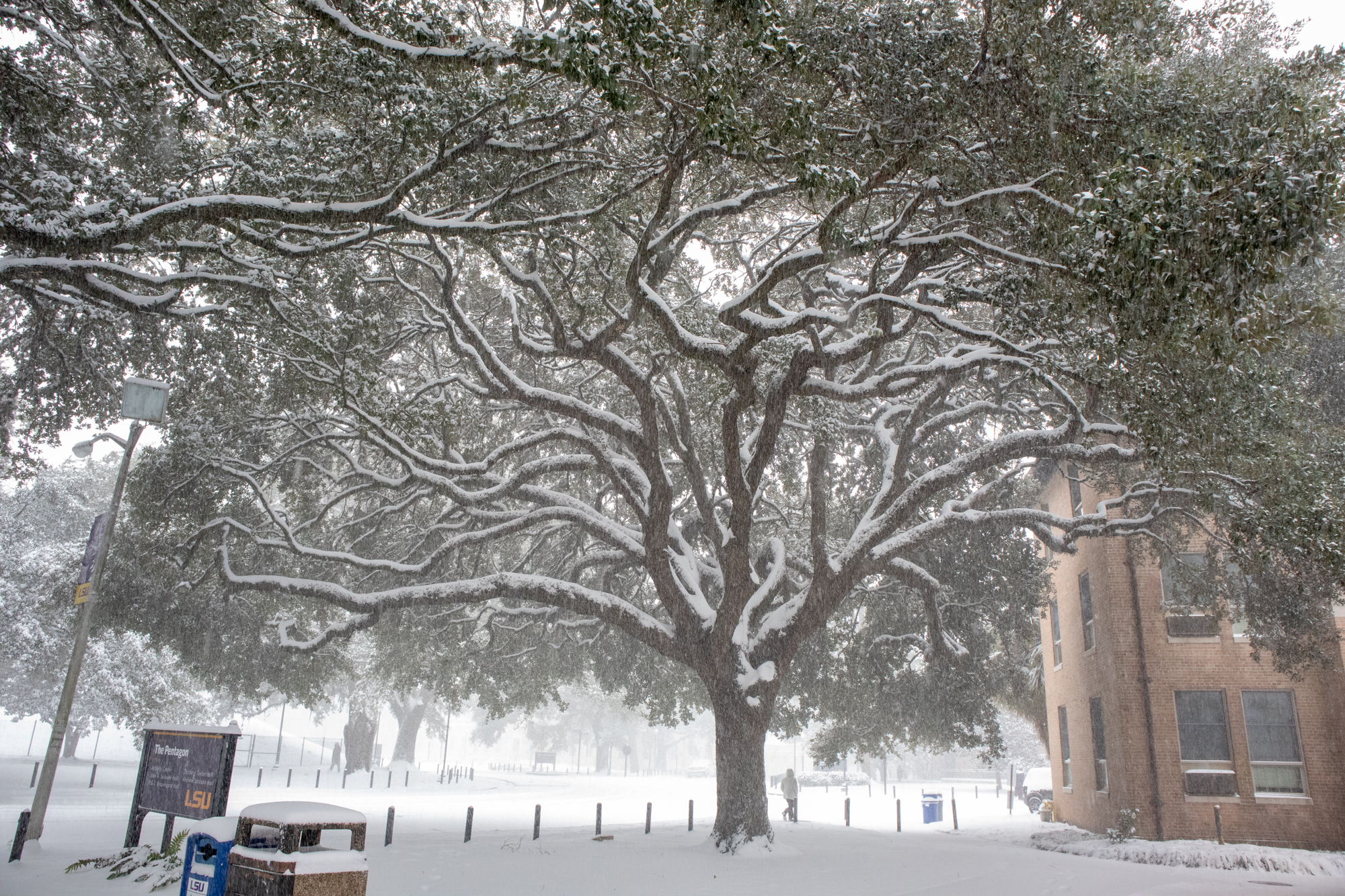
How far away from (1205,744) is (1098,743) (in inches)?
122

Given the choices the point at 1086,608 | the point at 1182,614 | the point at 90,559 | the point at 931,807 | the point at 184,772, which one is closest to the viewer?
the point at 184,772

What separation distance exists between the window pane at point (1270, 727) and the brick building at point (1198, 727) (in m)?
0.02

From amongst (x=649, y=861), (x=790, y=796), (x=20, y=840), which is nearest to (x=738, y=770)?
(x=649, y=861)

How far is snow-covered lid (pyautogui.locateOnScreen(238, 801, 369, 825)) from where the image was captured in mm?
6117

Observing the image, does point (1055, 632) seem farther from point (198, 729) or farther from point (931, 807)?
point (198, 729)

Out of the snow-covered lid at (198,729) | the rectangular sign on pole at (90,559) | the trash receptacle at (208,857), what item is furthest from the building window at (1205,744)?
the rectangular sign on pole at (90,559)

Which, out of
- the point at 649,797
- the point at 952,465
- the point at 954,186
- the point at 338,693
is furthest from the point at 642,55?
the point at 338,693

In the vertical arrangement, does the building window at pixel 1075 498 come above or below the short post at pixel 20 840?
above

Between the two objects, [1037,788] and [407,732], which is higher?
[407,732]

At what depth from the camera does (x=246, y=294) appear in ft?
39.3

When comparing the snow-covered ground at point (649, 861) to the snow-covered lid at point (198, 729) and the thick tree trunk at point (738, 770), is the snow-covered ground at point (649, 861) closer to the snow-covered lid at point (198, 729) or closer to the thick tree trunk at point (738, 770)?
the thick tree trunk at point (738, 770)

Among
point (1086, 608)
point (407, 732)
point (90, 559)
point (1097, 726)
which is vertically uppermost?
A: point (1086, 608)

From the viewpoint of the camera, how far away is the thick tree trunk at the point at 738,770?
1388 centimetres

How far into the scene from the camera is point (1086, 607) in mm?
22438
